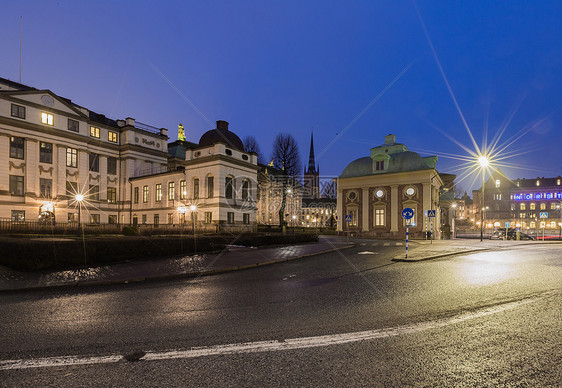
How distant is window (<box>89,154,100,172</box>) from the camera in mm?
41219

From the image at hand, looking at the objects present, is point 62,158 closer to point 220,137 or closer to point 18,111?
point 18,111

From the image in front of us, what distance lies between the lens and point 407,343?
14.8ft

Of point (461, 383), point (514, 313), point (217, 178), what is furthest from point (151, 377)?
point (217, 178)

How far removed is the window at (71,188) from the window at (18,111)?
28.5ft

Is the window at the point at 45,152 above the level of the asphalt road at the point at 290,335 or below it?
above

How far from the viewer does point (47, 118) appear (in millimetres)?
35844

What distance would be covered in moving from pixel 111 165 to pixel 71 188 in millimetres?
6918

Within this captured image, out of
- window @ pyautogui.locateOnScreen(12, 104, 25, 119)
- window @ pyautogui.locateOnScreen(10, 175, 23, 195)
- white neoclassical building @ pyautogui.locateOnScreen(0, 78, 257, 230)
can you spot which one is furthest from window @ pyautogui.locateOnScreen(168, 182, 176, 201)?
window @ pyautogui.locateOnScreen(12, 104, 25, 119)

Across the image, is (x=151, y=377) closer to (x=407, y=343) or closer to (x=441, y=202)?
(x=407, y=343)

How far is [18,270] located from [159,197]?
3161 cm

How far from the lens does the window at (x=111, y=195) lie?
43.1m

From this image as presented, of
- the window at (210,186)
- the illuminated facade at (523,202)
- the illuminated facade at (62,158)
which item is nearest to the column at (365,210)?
the window at (210,186)

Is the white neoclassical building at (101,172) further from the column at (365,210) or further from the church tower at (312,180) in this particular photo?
the church tower at (312,180)

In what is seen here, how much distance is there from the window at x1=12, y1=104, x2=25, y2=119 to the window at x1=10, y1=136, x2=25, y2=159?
2.41 m
